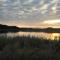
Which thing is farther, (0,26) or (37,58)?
(0,26)

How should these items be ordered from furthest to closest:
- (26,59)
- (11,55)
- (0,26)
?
(0,26)
(11,55)
(26,59)

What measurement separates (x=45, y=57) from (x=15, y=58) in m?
1.35

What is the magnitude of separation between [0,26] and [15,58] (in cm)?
6149

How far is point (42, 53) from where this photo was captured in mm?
11844

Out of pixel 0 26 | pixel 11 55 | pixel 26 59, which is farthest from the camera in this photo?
pixel 0 26

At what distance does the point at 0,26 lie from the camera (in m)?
71.8

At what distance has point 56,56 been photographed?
11180 mm

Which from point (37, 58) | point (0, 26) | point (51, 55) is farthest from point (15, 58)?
point (0, 26)

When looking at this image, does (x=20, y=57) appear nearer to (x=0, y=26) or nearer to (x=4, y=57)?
(x=4, y=57)

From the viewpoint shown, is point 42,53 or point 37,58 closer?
point 37,58

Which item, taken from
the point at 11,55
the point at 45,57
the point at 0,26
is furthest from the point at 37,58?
the point at 0,26

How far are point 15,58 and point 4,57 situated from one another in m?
0.55

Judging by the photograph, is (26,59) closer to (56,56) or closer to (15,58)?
(15,58)

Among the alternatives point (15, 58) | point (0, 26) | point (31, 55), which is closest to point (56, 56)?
point (31, 55)
